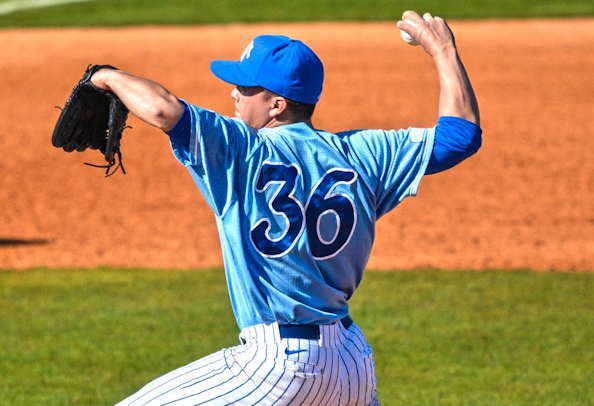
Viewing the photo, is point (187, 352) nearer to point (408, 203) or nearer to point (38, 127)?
point (408, 203)

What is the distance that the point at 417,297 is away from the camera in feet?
23.7

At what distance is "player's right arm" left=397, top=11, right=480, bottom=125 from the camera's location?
313cm

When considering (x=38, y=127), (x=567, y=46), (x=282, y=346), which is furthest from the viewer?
(x=567, y=46)

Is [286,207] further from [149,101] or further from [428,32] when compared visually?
[428,32]

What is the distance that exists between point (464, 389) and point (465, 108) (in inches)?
108

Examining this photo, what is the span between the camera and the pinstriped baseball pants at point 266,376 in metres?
2.89

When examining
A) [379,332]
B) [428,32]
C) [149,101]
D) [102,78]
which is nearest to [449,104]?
[428,32]

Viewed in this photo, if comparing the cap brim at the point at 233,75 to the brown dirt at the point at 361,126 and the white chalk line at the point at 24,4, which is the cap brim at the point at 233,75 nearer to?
the brown dirt at the point at 361,126

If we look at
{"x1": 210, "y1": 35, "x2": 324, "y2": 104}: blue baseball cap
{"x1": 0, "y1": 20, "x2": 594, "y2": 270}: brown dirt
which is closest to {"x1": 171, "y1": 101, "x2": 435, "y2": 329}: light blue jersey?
{"x1": 210, "y1": 35, "x2": 324, "y2": 104}: blue baseball cap

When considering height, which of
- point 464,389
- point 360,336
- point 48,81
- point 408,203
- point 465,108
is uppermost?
point 465,108

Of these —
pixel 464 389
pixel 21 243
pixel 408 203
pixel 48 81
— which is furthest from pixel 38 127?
pixel 464 389

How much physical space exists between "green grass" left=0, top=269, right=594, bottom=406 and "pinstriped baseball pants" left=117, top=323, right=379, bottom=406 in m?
2.41

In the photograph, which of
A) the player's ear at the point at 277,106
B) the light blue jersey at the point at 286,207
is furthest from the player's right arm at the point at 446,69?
the player's ear at the point at 277,106

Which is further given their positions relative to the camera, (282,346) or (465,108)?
(465,108)
